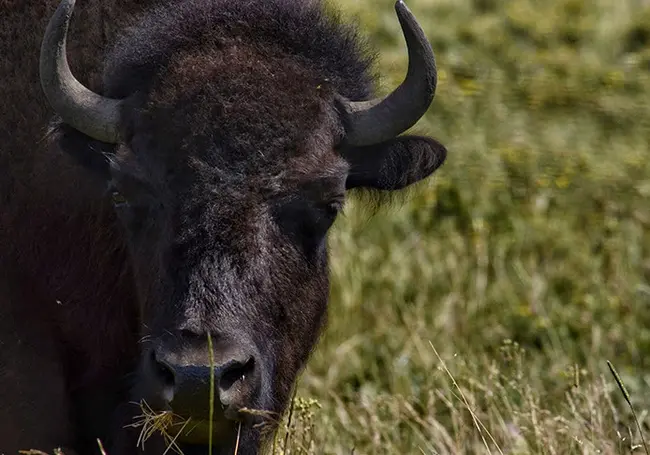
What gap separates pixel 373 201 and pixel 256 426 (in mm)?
1645

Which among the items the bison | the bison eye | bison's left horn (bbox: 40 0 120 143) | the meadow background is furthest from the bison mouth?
bison's left horn (bbox: 40 0 120 143)

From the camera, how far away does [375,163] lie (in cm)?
648

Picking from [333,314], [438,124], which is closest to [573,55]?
[438,124]

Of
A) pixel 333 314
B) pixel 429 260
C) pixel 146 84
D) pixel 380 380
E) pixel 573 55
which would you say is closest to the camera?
pixel 146 84

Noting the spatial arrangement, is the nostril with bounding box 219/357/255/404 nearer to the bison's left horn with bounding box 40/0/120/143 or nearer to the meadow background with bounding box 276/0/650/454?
the meadow background with bounding box 276/0/650/454

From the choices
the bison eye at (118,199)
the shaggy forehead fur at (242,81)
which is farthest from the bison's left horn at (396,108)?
the bison eye at (118,199)

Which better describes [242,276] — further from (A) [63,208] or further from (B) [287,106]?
(A) [63,208]

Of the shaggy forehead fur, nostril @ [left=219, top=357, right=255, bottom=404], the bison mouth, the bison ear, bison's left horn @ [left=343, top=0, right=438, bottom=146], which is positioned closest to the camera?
nostril @ [left=219, top=357, right=255, bottom=404]

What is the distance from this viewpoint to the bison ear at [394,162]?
6.43 metres

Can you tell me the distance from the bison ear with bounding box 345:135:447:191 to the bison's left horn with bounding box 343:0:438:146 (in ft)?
0.42

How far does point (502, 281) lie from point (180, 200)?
4350 mm

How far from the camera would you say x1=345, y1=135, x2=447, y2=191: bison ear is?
6.43 metres

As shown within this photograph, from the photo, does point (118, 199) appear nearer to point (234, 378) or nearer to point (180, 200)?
point (180, 200)

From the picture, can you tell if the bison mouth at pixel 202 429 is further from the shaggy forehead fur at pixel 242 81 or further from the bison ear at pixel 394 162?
the bison ear at pixel 394 162
